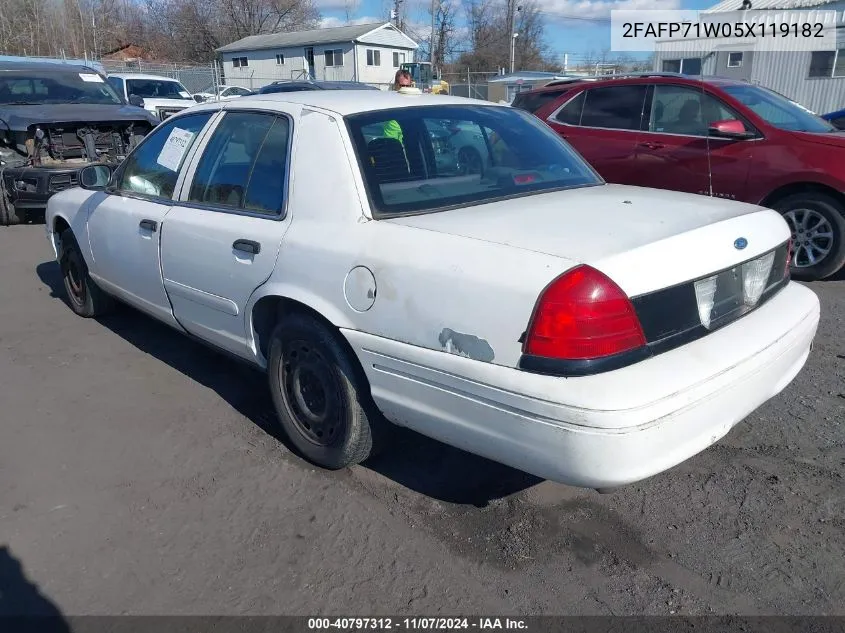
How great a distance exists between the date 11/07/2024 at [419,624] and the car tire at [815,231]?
501cm

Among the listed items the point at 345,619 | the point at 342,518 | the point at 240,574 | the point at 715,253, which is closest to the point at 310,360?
the point at 342,518

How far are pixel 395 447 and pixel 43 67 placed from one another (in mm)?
9745

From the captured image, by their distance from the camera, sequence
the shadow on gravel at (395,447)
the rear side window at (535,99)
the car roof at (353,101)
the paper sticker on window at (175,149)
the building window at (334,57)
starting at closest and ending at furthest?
the shadow on gravel at (395,447)
the car roof at (353,101)
the paper sticker on window at (175,149)
the rear side window at (535,99)
the building window at (334,57)

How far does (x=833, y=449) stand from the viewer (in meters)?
3.33

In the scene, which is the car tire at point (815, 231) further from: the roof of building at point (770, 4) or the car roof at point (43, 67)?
the roof of building at point (770, 4)

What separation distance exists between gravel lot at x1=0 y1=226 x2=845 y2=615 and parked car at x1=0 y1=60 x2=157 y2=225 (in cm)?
594

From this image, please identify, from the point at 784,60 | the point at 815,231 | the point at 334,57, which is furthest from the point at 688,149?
the point at 334,57

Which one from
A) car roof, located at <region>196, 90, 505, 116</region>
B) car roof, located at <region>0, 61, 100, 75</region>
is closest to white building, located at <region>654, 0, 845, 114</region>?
car roof, located at <region>0, 61, 100, 75</region>

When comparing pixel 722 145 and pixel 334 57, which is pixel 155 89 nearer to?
pixel 722 145

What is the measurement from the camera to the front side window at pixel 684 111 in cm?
648

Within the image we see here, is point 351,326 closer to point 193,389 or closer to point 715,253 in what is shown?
point 715,253

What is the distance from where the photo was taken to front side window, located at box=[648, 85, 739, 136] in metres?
6.48

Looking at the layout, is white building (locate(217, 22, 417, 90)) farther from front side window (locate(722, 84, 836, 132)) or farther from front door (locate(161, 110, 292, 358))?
front door (locate(161, 110, 292, 358))

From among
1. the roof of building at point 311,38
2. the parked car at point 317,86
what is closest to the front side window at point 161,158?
the parked car at point 317,86
